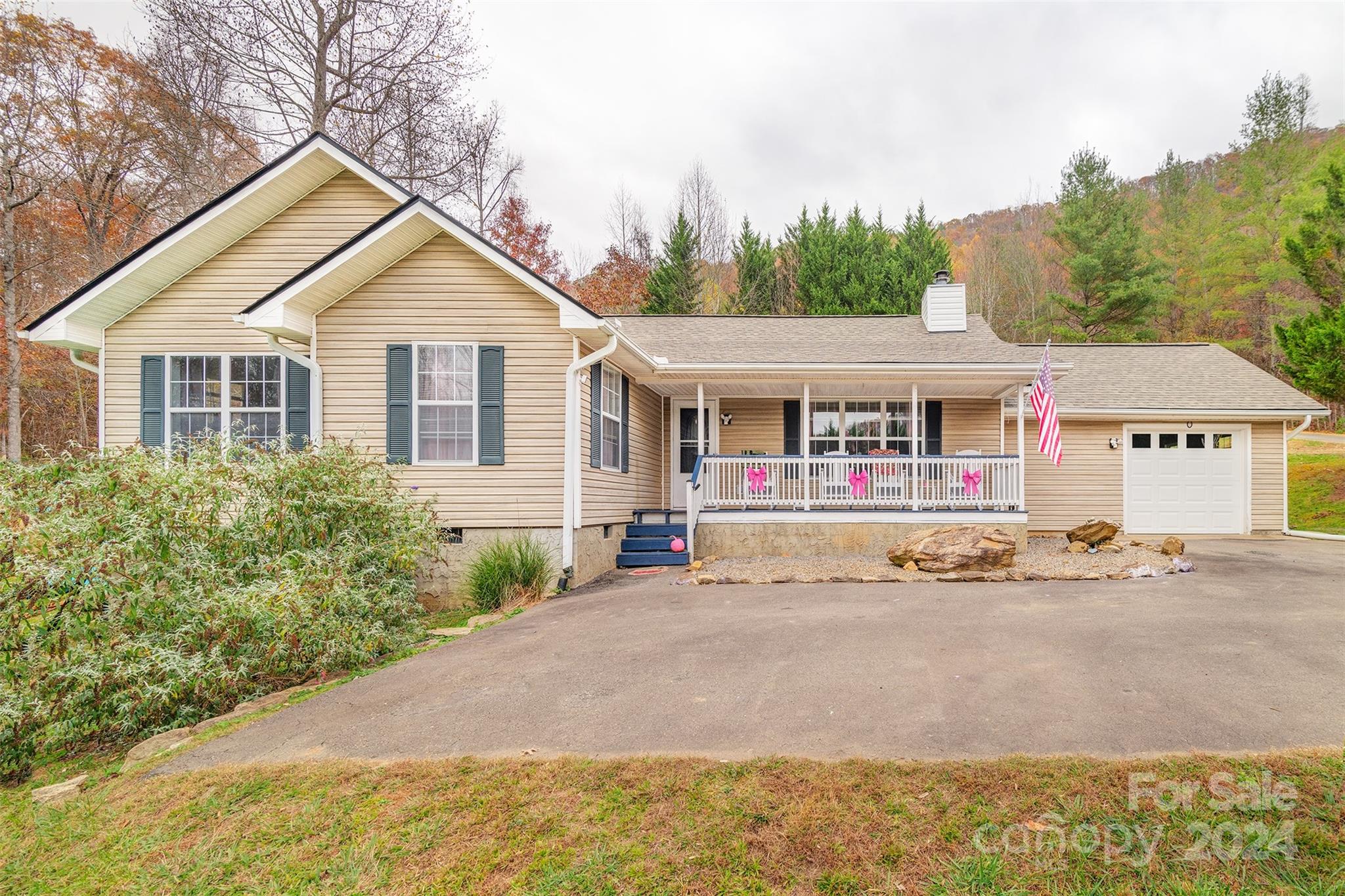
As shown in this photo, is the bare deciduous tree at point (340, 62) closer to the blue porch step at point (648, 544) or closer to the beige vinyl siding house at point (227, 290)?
the beige vinyl siding house at point (227, 290)

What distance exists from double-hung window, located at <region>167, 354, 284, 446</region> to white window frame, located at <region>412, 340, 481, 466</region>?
6.23ft

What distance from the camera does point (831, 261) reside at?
25297 millimetres

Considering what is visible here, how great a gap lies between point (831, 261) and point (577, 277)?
10066 millimetres

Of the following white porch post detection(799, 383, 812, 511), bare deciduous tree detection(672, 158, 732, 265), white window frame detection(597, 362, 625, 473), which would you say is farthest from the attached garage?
bare deciduous tree detection(672, 158, 732, 265)

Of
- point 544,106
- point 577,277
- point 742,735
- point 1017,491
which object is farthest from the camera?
point 577,277

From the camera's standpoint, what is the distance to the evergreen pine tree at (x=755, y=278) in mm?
27344

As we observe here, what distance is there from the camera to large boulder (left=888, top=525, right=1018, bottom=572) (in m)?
8.66

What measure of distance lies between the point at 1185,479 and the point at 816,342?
757cm

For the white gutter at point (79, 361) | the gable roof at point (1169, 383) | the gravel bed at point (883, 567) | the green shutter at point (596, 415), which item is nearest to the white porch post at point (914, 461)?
the gravel bed at point (883, 567)

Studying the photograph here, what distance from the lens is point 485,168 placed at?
21.3 metres

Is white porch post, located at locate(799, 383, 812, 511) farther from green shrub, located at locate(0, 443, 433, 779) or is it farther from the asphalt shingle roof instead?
green shrub, located at locate(0, 443, 433, 779)

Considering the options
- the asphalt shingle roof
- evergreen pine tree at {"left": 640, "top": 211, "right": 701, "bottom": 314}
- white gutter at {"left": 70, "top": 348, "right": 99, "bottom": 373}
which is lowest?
white gutter at {"left": 70, "top": 348, "right": 99, "bottom": 373}

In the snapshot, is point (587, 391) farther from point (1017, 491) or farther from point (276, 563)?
point (1017, 491)

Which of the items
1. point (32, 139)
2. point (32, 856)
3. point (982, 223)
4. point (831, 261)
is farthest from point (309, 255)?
point (982, 223)
